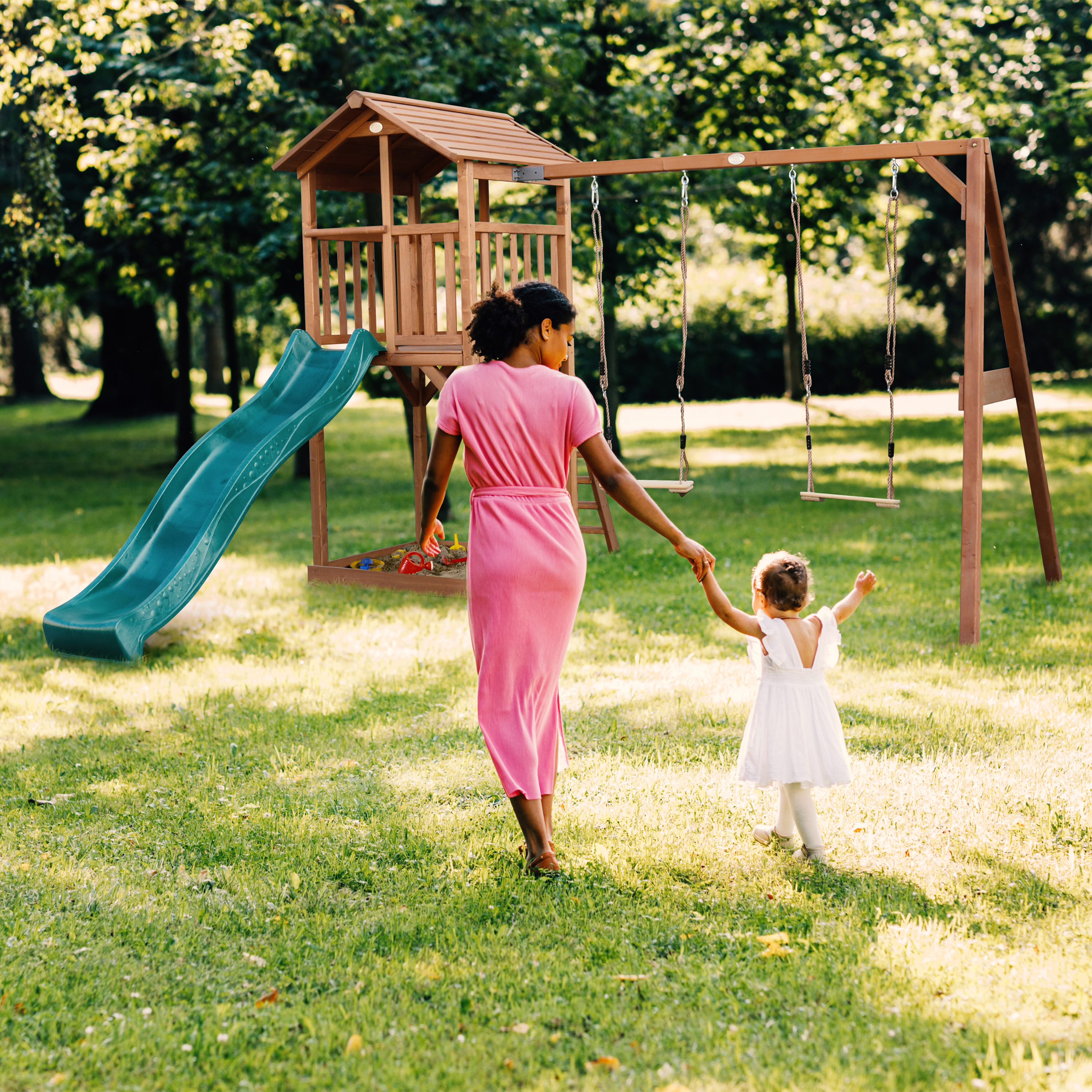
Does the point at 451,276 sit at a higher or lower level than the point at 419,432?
higher

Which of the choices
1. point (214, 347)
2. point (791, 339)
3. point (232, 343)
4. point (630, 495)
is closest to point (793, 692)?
point (630, 495)

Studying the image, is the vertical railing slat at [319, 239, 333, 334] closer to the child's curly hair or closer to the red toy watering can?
the red toy watering can

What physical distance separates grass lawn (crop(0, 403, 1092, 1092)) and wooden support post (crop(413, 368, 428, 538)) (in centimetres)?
152

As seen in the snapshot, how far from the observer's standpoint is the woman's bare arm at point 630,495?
13.9 feet

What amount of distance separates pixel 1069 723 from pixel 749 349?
82.2 ft

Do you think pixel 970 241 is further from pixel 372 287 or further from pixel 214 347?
pixel 214 347

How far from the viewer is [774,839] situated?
Answer: 4.59 meters

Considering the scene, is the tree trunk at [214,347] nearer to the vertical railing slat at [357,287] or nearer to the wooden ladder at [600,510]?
the wooden ladder at [600,510]

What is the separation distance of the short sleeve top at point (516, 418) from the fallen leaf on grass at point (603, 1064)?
74.3 inches

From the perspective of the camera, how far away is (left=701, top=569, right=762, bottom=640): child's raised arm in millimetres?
4245

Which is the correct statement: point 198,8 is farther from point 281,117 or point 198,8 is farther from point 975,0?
point 975,0

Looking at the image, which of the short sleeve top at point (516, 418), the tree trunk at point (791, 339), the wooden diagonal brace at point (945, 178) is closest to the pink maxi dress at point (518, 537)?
the short sleeve top at point (516, 418)

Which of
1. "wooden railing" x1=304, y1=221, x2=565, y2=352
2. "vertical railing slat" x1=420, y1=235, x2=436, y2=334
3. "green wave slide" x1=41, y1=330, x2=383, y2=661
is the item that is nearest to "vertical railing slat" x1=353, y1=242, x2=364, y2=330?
"wooden railing" x1=304, y1=221, x2=565, y2=352

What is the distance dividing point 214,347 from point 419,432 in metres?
23.0
